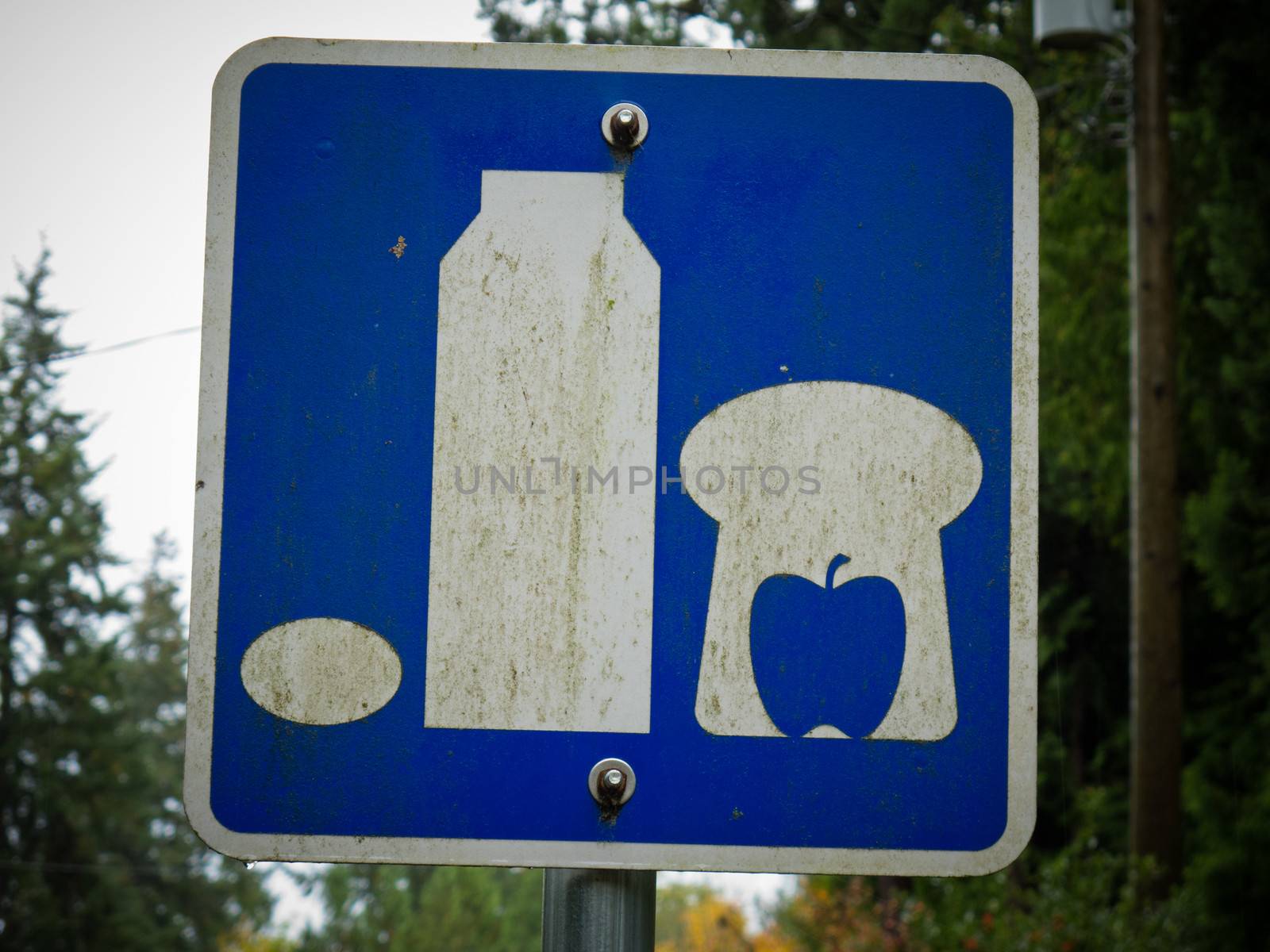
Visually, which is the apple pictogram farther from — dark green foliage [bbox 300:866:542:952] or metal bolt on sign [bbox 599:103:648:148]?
dark green foliage [bbox 300:866:542:952]

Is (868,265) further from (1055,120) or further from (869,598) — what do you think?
(1055,120)

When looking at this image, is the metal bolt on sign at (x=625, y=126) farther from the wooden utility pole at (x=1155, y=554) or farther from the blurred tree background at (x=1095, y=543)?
the wooden utility pole at (x=1155, y=554)

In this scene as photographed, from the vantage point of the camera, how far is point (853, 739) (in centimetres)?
111

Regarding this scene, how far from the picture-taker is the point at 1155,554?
9219 millimetres

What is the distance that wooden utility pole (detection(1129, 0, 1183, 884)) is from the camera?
9.21 meters

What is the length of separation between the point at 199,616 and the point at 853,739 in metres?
0.61

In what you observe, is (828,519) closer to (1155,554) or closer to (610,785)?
(610,785)

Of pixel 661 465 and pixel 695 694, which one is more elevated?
pixel 661 465

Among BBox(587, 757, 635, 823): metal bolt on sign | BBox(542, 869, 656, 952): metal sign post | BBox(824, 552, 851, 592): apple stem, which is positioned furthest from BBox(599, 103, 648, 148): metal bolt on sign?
BBox(542, 869, 656, 952): metal sign post

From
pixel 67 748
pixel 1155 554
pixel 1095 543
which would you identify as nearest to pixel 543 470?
pixel 1155 554

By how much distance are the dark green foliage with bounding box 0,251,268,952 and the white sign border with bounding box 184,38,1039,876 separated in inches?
892

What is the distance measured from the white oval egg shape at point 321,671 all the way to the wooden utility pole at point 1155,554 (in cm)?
903

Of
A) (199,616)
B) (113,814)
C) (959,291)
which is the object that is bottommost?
(113,814)

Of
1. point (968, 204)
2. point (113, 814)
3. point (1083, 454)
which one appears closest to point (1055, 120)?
point (1083, 454)
